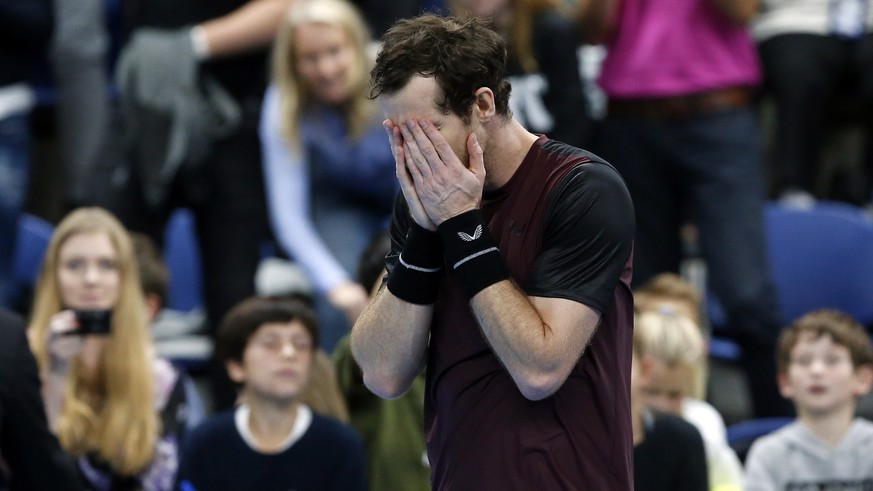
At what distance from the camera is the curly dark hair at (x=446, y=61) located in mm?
2887

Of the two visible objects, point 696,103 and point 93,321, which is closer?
point 93,321

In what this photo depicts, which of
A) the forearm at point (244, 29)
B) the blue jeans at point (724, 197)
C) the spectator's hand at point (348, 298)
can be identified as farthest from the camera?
the forearm at point (244, 29)

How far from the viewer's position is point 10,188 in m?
5.86

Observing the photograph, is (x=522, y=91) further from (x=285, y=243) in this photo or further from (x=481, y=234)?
(x=481, y=234)

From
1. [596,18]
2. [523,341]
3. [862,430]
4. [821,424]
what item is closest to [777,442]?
[821,424]

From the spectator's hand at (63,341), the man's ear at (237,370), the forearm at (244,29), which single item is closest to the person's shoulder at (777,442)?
the man's ear at (237,370)

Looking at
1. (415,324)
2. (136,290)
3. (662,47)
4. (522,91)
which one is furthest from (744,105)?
(415,324)

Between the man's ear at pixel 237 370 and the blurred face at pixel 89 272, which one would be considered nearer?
the man's ear at pixel 237 370

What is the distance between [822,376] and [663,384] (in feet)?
1.69

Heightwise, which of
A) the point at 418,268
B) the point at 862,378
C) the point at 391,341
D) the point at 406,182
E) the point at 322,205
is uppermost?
the point at 406,182

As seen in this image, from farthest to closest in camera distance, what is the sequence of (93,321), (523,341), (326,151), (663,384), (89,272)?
(326,151) < (89,272) < (663,384) < (93,321) < (523,341)

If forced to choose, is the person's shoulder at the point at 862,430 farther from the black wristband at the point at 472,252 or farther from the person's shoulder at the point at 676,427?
the black wristband at the point at 472,252

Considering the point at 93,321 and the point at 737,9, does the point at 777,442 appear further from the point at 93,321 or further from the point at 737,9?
the point at 93,321

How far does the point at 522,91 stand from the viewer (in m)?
5.86
